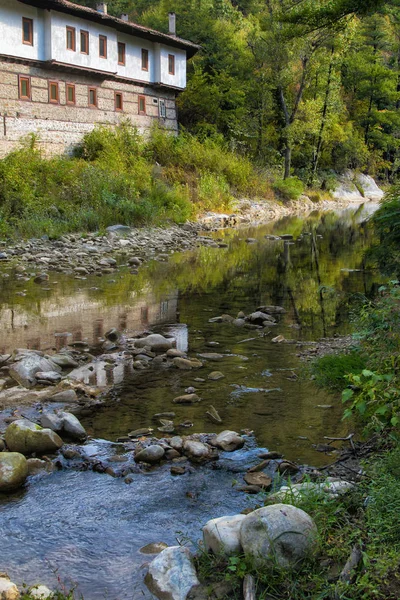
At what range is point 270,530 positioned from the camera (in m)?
4.06

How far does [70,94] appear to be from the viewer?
3391 centimetres

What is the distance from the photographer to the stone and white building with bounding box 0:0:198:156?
30.4 metres

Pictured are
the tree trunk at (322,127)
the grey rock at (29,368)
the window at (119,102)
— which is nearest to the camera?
the grey rock at (29,368)

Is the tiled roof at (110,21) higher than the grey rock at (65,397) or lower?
higher

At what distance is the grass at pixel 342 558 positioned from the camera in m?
3.66

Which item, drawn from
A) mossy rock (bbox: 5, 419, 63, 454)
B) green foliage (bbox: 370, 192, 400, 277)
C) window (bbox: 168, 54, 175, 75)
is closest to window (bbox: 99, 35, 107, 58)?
window (bbox: 168, 54, 175, 75)

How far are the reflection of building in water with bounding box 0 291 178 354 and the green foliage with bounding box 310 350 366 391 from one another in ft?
13.3

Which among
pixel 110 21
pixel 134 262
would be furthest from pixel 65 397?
pixel 110 21

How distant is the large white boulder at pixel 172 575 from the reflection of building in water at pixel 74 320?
21.0ft

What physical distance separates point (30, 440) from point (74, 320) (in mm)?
5896

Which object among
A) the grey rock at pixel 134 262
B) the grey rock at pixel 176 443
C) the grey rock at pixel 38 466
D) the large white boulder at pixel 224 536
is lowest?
the grey rock at pixel 38 466

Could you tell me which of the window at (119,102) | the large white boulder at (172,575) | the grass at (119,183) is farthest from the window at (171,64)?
the large white boulder at (172,575)

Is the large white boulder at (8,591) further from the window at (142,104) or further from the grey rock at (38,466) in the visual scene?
the window at (142,104)

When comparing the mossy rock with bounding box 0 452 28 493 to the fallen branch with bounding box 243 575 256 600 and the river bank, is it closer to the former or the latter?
the fallen branch with bounding box 243 575 256 600
